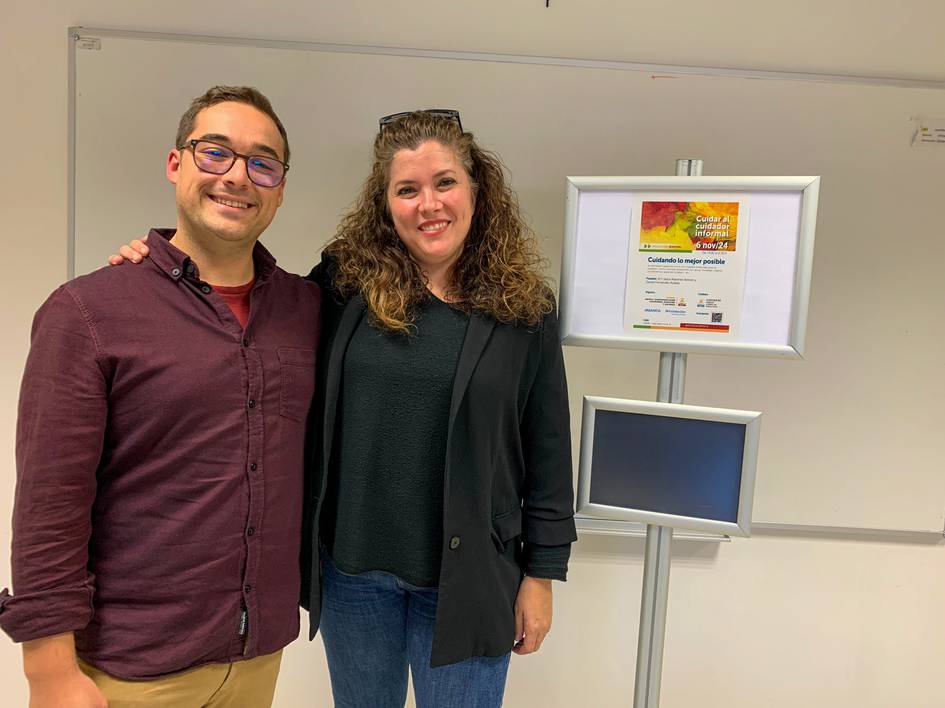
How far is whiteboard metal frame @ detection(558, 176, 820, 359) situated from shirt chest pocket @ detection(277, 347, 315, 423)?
22.3 inches

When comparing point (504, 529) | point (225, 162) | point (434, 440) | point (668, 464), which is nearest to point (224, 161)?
point (225, 162)

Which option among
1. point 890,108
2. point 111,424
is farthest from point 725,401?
point 111,424

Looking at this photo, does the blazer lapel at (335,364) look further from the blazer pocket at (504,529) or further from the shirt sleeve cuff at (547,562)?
the shirt sleeve cuff at (547,562)

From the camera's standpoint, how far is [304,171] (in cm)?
160

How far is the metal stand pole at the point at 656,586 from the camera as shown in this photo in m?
1.34

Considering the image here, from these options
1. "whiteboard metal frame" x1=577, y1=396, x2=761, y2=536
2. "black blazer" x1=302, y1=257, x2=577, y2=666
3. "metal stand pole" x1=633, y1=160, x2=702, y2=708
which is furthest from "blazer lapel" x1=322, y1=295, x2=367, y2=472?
"metal stand pole" x1=633, y1=160, x2=702, y2=708

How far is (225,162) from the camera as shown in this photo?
100 cm

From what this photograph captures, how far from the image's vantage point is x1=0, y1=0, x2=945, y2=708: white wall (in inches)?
61.5

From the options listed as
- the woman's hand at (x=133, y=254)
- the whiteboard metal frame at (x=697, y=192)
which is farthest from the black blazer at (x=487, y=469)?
the woman's hand at (x=133, y=254)

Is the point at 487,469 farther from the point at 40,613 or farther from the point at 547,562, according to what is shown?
the point at 40,613

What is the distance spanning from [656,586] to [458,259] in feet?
2.96

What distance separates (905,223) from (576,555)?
4.44 ft

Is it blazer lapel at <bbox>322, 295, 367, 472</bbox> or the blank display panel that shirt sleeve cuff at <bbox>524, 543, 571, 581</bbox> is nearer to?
the blank display panel

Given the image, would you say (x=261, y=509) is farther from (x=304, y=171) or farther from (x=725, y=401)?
(x=725, y=401)
